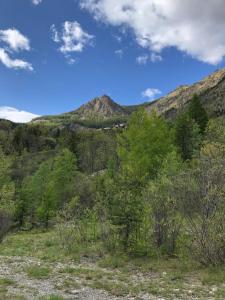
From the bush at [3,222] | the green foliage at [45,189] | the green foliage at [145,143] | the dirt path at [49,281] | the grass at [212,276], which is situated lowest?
the dirt path at [49,281]

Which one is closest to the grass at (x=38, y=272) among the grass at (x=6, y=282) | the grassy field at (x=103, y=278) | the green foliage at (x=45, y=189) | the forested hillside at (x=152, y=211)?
the grassy field at (x=103, y=278)

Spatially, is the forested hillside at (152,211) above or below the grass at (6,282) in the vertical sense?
above

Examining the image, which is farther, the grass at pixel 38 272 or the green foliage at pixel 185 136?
the green foliage at pixel 185 136

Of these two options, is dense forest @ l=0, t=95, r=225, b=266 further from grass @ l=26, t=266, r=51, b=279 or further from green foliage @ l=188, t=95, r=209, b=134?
green foliage @ l=188, t=95, r=209, b=134

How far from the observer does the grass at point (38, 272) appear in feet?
58.5

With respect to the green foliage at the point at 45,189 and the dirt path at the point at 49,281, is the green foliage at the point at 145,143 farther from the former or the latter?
the dirt path at the point at 49,281

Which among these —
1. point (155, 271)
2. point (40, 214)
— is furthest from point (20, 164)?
point (155, 271)

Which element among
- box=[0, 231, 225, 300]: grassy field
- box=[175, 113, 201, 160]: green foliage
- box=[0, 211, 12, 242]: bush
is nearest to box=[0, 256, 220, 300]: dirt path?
box=[0, 231, 225, 300]: grassy field

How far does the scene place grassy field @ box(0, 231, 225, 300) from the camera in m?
14.4

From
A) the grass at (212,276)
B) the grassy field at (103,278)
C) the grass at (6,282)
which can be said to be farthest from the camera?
the grass at (212,276)

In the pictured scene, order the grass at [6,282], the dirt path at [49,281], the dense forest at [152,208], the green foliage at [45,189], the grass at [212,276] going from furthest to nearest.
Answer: the green foliage at [45,189]
the dense forest at [152,208]
the grass at [212,276]
the grass at [6,282]
the dirt path at [49,281]

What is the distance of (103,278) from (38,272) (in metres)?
3.23

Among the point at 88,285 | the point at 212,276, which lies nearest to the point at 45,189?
the point at 88,285

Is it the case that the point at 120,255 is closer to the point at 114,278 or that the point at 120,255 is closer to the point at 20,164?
the point at 114,278
